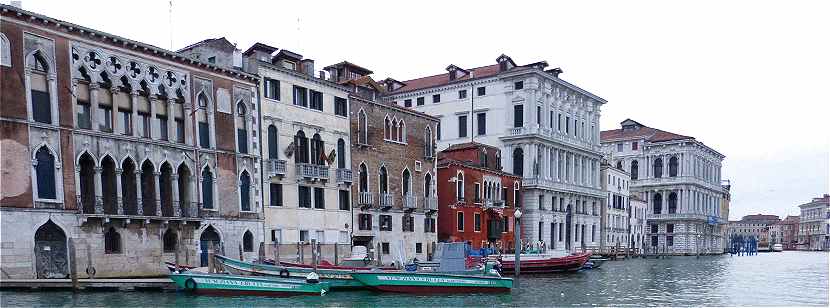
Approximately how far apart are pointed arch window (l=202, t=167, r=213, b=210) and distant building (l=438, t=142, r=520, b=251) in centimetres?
1533

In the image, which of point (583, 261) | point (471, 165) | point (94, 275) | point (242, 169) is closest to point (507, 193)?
point (471, 165)

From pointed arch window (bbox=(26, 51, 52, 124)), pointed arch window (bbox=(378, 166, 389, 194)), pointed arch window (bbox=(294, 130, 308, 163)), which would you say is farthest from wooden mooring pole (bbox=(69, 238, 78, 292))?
pointed arch window (bbox=(378, 166, 389, 194))

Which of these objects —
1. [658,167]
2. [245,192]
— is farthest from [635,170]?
[245,192]

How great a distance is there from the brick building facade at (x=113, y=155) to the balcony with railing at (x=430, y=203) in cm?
1121

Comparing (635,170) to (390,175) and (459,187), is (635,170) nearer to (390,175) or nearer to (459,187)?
(459,187)

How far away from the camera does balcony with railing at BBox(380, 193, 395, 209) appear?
3406 cm

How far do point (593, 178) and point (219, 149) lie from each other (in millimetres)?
39537

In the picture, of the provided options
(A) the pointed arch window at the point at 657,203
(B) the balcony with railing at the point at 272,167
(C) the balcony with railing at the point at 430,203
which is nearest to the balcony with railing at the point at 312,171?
(B) the balcony with railing at the point at 272,167

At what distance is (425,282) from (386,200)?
1133cm

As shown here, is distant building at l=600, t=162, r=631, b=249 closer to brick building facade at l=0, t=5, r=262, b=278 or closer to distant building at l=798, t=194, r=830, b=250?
brick building facade at l=0, t=5, r=262, b=278

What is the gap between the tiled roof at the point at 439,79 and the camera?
171 ft

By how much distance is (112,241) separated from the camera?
76.0 ft

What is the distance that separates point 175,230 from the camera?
25062 millimetres

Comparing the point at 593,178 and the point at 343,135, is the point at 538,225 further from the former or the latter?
the point at 343,135
